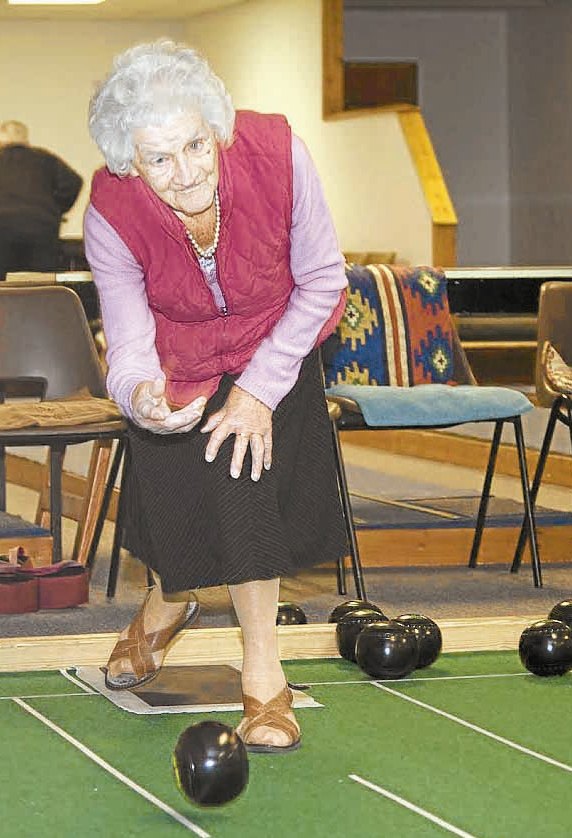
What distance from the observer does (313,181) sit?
2.40 m

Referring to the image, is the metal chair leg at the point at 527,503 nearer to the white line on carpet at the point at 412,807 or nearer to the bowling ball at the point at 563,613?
the bowling ball at the point at 563,613

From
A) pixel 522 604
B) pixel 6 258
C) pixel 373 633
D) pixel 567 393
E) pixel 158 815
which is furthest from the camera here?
pixel 6 258

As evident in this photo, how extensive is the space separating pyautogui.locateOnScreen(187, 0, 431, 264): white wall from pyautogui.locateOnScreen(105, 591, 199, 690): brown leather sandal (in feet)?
24.8

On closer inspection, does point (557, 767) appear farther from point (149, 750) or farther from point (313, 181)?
point (313, 181)

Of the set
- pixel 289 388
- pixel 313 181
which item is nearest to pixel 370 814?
pixel 289 388

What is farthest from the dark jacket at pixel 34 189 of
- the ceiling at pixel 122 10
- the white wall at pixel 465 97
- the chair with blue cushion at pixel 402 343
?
the white wall at pixel 465 97

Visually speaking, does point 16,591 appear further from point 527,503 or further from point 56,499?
point 527,503

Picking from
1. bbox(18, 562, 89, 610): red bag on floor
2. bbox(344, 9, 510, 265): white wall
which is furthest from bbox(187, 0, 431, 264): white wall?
bbox(18, 562, 89, 610): red bag on floor

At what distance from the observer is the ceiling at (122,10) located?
41.0ft

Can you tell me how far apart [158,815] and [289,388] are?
2.16ft

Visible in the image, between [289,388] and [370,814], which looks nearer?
[370,814]

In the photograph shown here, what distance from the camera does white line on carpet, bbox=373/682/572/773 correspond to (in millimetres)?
2365

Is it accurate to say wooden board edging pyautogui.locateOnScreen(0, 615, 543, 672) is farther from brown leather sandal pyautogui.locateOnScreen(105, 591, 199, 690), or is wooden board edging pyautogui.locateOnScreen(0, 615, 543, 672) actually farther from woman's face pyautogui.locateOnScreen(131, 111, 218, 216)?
woman's face pyautogui.locateOnScreen(131, 111, 218, 216)

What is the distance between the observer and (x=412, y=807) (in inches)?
84.6
